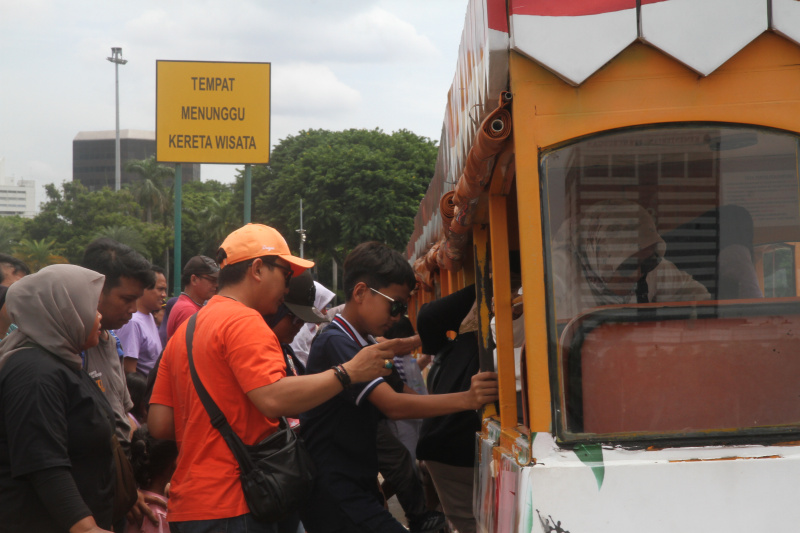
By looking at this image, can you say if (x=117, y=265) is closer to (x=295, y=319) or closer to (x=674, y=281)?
(x=295, y=319)

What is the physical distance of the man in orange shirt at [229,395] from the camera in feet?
8.75

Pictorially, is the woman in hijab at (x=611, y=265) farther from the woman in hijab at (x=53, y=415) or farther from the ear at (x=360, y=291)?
the woman in hijab at (x=53, y=415)

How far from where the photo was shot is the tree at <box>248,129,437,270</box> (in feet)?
132

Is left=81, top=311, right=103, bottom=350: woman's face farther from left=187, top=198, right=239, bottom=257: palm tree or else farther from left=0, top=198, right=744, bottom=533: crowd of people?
left=187, top=198, right=239, bottom=257: palm tree

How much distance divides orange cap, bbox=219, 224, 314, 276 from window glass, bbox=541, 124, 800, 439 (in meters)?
1.15

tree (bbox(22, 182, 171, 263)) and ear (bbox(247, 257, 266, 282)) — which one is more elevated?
tree (bbox(22, 182, 171, 263))

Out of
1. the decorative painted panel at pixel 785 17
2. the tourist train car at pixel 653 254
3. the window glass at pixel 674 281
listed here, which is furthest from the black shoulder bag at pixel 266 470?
the decorative painted panel at pixel 785 17

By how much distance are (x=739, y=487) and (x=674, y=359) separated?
371 mm

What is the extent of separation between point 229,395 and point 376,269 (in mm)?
808

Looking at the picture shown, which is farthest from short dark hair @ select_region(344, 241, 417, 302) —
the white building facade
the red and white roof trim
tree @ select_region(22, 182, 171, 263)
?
the white building facade

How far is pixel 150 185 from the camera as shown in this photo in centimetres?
7531

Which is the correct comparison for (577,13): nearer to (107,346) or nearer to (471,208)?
(471,208)

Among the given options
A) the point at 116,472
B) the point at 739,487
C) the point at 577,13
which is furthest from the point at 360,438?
the point at 577,13

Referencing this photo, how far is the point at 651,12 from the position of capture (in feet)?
7.19
